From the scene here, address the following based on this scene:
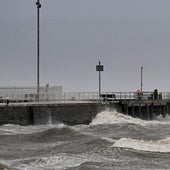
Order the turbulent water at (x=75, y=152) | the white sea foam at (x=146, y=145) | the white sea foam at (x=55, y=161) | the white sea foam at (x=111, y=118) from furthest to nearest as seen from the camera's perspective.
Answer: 1. the white sea foam at (x=111, y=118)
2. the white sea foam at (x=146, y=145)
3. the turbulent water at (x=75, y=152)
4. the white sea foam at (x=55, y=161)

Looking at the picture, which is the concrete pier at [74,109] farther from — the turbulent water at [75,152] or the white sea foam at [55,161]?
the white sea foam at [55,161]

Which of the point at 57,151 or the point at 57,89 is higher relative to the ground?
the point at 57,89

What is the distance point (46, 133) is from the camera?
35219 millimetres

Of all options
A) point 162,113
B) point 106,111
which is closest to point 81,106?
point 106,111

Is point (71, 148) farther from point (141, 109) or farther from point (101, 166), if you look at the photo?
point (141, 109)

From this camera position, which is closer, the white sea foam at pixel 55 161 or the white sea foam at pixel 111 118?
the white sea foam at pixel 55 161

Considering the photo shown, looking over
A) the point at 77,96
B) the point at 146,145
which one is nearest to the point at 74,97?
the point at 77,96

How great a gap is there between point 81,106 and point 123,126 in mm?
4951

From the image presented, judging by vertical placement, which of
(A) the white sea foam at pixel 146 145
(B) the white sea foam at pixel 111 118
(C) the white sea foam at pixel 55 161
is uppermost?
(B) the white sea foam at pixel 111 118

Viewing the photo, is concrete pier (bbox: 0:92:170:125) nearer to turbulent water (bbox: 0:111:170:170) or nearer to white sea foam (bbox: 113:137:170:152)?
turbulent water (bbox: 0:111:170:170)

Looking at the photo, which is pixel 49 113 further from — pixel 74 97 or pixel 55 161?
pixel 55 161

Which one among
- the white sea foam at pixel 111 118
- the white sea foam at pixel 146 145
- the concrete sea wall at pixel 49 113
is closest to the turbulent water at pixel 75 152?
the white sea foam at pixel 146 145

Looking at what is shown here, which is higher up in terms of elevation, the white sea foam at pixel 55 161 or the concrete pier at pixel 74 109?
the concrete pier at pixel 74 109

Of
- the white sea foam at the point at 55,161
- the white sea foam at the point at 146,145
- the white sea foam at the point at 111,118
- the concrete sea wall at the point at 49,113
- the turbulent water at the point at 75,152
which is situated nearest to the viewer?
the white sea foam at the point at 55,161
